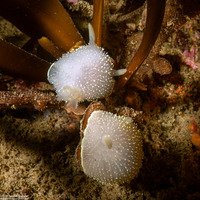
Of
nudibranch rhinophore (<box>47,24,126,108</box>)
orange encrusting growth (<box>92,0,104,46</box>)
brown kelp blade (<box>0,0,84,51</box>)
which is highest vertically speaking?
orange encrusting growth (<box>92,0,104,46</box>)

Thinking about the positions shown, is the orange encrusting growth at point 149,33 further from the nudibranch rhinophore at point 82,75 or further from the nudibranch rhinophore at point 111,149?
the nudibranch rhinophore at point 111,149

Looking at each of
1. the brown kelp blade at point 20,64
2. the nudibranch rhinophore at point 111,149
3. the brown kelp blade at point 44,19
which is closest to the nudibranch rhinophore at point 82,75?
the nudibranch rhinophore at point 111,149

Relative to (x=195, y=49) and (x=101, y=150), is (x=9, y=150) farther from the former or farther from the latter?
(x=195, y=49)

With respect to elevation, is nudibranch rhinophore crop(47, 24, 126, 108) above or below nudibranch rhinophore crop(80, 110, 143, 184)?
above

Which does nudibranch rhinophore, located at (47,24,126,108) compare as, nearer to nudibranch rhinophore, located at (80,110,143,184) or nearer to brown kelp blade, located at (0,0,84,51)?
nudibranch rhinophore, located at (80,110,143,184)

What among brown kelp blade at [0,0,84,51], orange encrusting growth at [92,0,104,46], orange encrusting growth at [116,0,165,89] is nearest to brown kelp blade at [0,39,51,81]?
brown kelp blade at [0,0,84,51]

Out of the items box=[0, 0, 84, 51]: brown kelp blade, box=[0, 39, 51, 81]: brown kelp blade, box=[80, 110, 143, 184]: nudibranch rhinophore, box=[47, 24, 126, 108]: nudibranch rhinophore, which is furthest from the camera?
box=[0, 0, 84, 51]: brown kelp blade

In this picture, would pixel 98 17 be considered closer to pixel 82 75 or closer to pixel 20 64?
pixel 82 75

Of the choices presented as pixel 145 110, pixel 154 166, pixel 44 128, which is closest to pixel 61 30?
pixel 44 128
